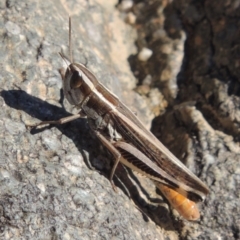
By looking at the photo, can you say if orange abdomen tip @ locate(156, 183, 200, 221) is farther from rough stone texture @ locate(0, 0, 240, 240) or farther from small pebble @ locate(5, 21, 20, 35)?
small pebble @ locate(5, 21, 20, 35)

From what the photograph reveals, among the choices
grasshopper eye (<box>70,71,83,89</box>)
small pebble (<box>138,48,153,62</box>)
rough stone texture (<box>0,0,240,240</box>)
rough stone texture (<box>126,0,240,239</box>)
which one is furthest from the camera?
small pebble (<box>138,48,153,62</box>)

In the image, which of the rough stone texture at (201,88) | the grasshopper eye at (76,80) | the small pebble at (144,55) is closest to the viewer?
the grasshopper eye at (76,80)

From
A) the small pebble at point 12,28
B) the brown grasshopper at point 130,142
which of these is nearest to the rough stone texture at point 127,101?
the small pebble at point 12,28

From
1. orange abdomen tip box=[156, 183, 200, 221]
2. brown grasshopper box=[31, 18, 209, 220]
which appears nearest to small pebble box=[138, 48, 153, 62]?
brown grasshopper box=[31, 18, 209, 220]

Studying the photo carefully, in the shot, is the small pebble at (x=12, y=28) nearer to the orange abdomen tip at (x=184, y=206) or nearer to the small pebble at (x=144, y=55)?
the small pebble at (x=144, y=55)

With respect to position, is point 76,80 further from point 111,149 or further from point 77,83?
point 111,149
